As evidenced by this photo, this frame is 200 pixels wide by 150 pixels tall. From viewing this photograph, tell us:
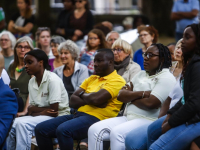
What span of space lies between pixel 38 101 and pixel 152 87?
158 centimetres

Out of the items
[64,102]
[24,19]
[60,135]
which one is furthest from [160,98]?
[24,19]

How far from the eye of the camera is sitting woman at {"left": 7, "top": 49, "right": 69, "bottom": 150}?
14.9 ft

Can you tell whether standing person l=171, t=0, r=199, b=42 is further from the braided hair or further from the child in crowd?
the braided hair

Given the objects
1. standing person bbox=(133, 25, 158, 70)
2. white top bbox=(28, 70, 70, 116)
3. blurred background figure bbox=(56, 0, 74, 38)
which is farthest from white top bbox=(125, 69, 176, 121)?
blurred background figure bbox=(56, 0, 74, 38)

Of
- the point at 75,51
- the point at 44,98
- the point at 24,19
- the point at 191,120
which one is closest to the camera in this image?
the point at 191,120

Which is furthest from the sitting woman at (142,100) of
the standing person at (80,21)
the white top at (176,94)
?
the standing person at (80,21)

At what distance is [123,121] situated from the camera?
165 inches

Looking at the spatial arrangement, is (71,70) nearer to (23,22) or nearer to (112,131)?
(112,131)

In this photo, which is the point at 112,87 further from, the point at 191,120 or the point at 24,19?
the point at 24,19

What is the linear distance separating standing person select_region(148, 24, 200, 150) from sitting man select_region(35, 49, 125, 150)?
1.16 metres

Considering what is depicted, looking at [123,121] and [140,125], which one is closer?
[140,125]

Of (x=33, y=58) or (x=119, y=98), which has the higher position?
(x=33, y=58)

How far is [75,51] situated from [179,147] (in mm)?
2870

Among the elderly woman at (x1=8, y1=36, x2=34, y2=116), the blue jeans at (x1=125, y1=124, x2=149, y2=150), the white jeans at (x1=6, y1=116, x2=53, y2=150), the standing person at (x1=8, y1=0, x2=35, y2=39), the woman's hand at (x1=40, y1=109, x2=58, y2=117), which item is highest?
the standing person at (x1=8, y1=0, x2=35, y2=39)
